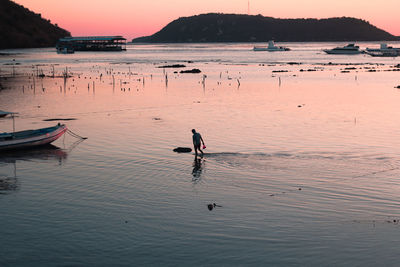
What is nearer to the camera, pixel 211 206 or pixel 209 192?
pixel 211 206

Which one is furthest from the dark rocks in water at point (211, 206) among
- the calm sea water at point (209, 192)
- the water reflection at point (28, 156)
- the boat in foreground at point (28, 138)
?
the boat in foreground at point (28, 138)

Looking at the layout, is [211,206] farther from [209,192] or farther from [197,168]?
[197,168]

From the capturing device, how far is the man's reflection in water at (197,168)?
28.0 m

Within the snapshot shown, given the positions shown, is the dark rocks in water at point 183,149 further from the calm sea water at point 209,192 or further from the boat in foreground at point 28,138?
the boat in foreground at point 28,138

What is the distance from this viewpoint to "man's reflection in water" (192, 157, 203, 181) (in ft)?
91.9

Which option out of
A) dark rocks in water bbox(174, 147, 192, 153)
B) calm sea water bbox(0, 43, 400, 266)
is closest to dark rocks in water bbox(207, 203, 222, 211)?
calm sea water bbox(0, 43, 400, 266)

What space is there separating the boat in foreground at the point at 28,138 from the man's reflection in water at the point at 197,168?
12.0 meters

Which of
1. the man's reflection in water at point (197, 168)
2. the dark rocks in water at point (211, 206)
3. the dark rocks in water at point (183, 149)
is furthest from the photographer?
the dark rocks in water at point (183, 149)

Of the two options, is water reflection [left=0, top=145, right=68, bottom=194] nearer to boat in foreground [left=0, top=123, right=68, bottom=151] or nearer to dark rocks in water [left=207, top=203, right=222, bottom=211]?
boat in foreground [left=0, top=123, right=68, bottom=151]

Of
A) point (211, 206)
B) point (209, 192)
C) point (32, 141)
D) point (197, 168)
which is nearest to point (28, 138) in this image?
point (32, 141)

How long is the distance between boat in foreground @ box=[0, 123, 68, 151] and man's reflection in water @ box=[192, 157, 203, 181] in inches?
471

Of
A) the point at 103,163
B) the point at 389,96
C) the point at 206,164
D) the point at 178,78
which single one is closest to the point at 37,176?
the point at 103,163

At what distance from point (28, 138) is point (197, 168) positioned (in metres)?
13.6

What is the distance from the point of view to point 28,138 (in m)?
35.5
